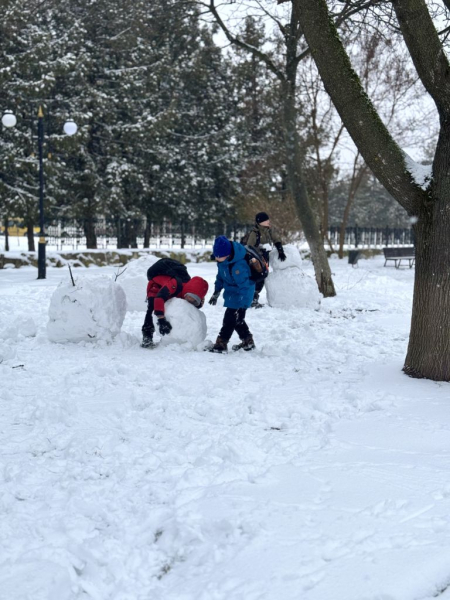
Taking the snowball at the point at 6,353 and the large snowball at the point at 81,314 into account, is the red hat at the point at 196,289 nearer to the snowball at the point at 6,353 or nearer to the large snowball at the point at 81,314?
the large snowball at the point at 81,314

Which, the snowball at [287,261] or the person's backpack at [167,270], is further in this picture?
the snowball at [287,261]

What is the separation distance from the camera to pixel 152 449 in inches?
169

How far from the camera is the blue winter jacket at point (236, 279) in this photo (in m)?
7.59

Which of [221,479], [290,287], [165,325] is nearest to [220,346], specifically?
[165,325]

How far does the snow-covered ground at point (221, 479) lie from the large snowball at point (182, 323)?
53 centimetres

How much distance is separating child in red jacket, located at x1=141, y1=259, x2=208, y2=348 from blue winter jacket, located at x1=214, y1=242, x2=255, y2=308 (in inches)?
13.4

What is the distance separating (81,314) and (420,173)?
4.52 m

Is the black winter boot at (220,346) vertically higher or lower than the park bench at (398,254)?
lower

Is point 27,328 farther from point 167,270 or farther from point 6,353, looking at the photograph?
point 167,270

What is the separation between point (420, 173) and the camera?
6043 millimetres

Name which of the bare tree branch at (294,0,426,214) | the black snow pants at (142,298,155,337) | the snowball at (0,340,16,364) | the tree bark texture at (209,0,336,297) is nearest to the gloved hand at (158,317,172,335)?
the black snow pants at (142,298,155,337)

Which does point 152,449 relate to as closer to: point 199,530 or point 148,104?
point 199,530

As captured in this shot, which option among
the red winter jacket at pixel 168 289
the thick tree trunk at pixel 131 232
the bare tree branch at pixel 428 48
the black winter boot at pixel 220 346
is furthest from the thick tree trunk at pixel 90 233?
the bare tree branch at pixel 428 48

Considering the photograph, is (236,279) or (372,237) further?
(372,237)
